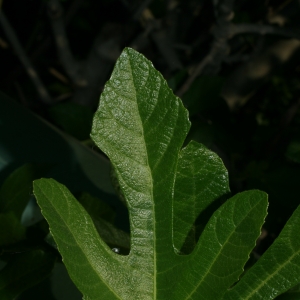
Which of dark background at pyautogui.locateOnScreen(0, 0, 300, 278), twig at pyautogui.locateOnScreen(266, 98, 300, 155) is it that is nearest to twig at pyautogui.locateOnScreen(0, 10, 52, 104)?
dark background at pyautogui.locateOnScreen(0, 0, 300, 278)

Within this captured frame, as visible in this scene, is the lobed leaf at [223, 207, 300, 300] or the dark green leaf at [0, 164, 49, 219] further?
the dark green leaf at [0, 164, 49, 219]

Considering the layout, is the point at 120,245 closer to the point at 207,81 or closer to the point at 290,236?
the point at 290,236

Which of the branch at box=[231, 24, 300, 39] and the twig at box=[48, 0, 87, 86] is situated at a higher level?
the branch at box=[231, 24, 300, 39]

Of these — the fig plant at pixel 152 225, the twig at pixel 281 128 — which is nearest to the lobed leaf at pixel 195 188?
the fig plant at pixel 152 225

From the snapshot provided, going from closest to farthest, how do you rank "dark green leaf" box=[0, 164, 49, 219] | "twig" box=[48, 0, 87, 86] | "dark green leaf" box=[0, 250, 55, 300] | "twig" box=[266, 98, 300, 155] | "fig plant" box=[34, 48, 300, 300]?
"fig plant" box=[34, 48, 300, 300] → "dark green leaf" box=[0, 250, 55, 300] → "dark green leaf" box=[0, 164, 49, 219] → "twig" box=[48, 0, 87, 86] → "twig" box=[266, 98, 300, 155]

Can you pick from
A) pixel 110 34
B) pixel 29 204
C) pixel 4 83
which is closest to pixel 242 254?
pixel 29 204

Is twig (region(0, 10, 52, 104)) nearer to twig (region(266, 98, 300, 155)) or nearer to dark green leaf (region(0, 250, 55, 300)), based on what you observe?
twig (region(266, 98, 300, 155))

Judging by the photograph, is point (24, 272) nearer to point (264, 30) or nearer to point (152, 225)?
point (152, 225)
